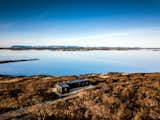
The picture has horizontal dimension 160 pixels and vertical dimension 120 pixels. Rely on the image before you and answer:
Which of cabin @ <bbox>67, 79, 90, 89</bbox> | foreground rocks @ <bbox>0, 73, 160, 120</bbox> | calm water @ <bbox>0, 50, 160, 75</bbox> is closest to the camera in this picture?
foreground rocks @ <bbox>0, 73, 160, 120</bbox>

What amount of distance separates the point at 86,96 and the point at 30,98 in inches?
294

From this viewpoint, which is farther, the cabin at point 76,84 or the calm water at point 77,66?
the calm water at point 77,66

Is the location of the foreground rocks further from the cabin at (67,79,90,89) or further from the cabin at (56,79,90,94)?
the cabin at (67,79,90,89)

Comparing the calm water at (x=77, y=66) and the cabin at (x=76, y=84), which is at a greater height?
the cabin at (x=76, y=84)

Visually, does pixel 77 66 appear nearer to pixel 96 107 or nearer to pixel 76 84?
pixel 76 84

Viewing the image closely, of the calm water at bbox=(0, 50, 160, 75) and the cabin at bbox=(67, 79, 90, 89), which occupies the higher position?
the cabin at bbox=(67, 79, 90, 89)

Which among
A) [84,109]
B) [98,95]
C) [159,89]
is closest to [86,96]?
[98,95]

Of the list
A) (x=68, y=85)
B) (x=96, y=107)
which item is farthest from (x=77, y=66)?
(x=96, y=107)

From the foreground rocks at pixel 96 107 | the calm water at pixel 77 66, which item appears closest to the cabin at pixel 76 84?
the foreground rocks at pixel 96 107

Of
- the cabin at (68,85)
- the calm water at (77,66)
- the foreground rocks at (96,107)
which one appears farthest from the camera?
the calm water at (77,66)

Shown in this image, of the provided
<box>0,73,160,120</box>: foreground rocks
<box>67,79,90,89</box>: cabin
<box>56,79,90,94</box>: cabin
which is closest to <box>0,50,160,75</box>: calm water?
<box>67,79,90,89</box>: cabin

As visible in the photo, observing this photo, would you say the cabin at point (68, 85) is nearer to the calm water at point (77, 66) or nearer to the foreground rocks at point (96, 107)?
the foreground rocks at point (96, 107)

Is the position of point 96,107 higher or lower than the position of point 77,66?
higher

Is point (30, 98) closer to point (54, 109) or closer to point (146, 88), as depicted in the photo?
point (54, 109)
